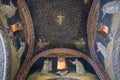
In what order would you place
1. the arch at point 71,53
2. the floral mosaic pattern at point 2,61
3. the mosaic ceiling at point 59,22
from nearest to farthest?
the floral mosaic pattern at point 2,61 → the mosaic ceiling at point 59,22 → the arch at point 71,53

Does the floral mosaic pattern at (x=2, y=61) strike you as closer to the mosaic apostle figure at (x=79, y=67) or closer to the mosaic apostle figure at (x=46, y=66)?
the mosaic apostle figure at (x=46, y=66)

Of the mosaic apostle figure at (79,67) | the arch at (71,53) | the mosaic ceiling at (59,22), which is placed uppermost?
the mosaic ceiling at (59,22)

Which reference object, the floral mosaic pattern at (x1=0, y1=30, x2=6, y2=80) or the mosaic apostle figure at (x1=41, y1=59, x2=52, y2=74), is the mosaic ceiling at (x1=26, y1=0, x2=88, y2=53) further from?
the floral mosaic pattern at (x1=0, y1=30, x2=6, y2=80)

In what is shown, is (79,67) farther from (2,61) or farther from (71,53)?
(2,61)

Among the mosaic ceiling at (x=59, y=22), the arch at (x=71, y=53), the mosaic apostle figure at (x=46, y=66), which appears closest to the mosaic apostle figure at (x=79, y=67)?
the arch at (x=71, y=53)

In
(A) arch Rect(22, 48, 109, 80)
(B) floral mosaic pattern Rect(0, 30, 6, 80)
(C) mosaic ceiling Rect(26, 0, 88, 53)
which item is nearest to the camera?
(B) floral mosaic pattern Rect(0, 30, 6, 80)

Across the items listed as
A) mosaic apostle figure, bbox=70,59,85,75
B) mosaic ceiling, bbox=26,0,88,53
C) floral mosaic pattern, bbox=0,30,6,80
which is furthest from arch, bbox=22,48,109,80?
floral mosaic pattern, bbox=0,30,6,80

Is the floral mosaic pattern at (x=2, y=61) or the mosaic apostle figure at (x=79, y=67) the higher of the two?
the floral mosaic pattern at (x=2, y=61)

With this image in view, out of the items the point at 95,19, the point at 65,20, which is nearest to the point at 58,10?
the point at 65,20

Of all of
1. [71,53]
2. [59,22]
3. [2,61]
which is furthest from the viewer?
[71,53]

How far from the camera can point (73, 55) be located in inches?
533

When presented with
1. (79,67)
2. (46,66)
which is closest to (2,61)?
(46,66)

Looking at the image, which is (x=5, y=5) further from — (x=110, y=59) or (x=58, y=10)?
(x=110, y=59)

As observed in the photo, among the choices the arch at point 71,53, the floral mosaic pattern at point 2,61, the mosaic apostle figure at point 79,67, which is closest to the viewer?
the floral mosaic pattern at point 2,61
